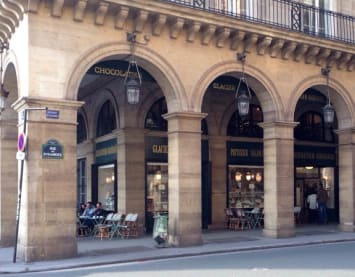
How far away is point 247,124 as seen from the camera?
21.6 m

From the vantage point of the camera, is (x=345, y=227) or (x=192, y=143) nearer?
(x=192, y=143)

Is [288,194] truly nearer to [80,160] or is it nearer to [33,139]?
[33,139]

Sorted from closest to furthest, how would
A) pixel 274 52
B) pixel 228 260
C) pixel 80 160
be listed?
pixel 228 260 < pixel 274 52 < pixel 80 160

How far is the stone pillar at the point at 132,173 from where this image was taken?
18.7 m

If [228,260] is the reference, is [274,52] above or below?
above

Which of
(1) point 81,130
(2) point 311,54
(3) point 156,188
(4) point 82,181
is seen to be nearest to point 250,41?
(2) point 311,54

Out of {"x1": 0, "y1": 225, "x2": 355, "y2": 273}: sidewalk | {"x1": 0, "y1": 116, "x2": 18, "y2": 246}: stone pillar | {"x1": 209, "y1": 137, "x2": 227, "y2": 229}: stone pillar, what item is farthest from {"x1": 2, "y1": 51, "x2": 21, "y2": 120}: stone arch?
{"x1": 209, "y1": 137, "x2": 227, "y2": 229}: stone pillar

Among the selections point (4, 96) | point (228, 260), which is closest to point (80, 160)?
point (4, 96)

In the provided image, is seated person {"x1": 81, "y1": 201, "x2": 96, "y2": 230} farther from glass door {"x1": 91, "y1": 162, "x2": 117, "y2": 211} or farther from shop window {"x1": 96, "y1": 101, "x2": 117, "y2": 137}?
shop window {"x1": 96, "y1": 101, "x2": 117, "y2": 137}

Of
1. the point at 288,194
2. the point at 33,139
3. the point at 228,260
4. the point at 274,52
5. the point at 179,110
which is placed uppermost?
the point at 274,52

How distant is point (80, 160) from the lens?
23438 mm

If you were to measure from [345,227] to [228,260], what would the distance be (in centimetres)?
799

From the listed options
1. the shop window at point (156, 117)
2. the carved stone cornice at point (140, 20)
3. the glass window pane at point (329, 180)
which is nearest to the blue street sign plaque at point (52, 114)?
the carved stone cornice at point (140, 20)

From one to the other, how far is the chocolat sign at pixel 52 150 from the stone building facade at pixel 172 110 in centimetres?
5
